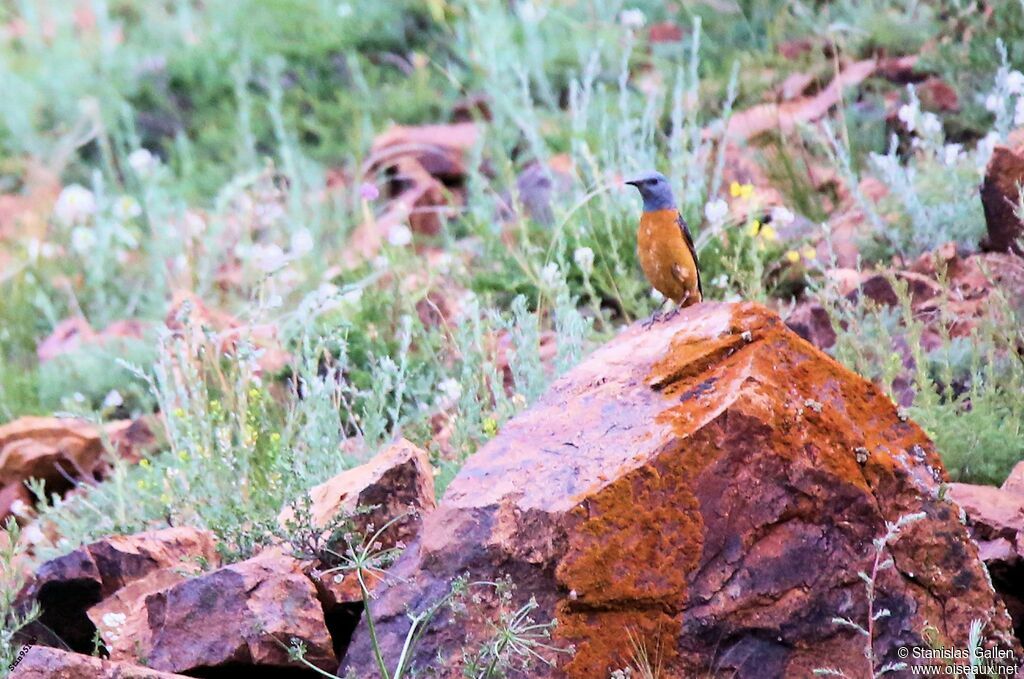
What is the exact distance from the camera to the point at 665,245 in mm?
4281

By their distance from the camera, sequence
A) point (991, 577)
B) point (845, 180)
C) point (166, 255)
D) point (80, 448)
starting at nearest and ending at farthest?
point (991, 577), point (80, 448), point (845, 180), point (166, 255)

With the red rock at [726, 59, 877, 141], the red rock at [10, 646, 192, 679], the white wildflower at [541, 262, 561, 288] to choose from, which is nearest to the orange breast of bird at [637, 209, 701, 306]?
the white wildflower at [541, 262, 561, 288]

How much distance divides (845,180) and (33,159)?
235 inches

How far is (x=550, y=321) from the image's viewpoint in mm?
5781

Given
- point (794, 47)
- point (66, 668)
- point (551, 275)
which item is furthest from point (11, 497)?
point (794, 47)

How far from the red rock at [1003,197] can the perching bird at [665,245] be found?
1.16 metres

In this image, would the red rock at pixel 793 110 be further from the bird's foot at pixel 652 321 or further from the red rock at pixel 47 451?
the red rock at pixel 47 451

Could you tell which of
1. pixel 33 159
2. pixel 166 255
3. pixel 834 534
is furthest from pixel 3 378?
pixel 834 534

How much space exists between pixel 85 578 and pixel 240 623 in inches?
28.4

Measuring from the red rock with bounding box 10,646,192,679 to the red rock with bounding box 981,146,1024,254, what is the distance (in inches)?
124

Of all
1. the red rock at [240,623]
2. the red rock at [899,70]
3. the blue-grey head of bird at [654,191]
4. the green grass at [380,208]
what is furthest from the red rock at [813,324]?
the red rock at [899,70]

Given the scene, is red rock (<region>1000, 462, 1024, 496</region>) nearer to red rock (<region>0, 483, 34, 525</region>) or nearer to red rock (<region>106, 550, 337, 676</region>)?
red rock (<region>106, 550, 337, 676</region>)

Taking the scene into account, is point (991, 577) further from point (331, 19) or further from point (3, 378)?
point (331, 19)

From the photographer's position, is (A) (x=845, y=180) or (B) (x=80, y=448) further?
(A) (x=845, y=180)
